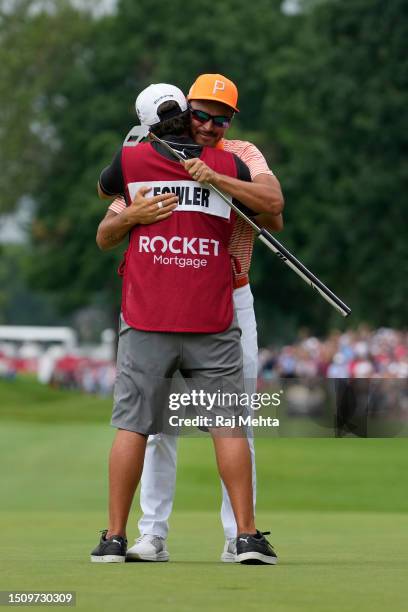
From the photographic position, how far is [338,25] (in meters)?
48.3

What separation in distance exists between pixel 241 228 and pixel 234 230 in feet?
0.16

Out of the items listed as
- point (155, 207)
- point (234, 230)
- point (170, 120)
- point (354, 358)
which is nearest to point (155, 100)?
point (170, 120)

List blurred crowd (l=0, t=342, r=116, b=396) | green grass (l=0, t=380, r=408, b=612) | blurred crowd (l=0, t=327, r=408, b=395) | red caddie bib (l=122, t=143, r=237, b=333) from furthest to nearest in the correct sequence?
blurred crowd (l=0, t=342, r=116, b=396) < blurred crowd (l=0, t=327, r=408, b=395) < red caddie bib (l=122, t=143, r=237, b=333) < green grass (l=0, t=380, r=408, b=612)

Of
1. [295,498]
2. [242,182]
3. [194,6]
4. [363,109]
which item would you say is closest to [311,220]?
[363,109]

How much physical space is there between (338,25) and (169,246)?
1678 inches

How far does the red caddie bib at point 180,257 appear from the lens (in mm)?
6688

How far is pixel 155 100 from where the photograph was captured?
22.5ft

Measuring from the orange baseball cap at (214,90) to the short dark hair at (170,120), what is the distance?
92 millimetres

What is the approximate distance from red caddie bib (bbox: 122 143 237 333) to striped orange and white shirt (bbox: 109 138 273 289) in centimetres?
19

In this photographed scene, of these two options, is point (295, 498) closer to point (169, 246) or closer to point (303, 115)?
point (169, 246)

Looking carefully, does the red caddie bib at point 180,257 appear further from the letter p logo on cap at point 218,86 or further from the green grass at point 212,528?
the green grass at point 212,528

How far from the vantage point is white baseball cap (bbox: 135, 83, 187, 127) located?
270 inches

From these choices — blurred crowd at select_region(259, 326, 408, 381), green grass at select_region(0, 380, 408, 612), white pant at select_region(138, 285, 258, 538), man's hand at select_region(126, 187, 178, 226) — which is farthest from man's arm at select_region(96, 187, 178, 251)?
blurred crowd at select_region(259, 326, 408, 381)

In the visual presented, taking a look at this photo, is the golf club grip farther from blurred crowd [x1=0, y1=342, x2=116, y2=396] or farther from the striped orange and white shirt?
blurred crowd [x1=0, y1=342, x2=116, y2=396]
